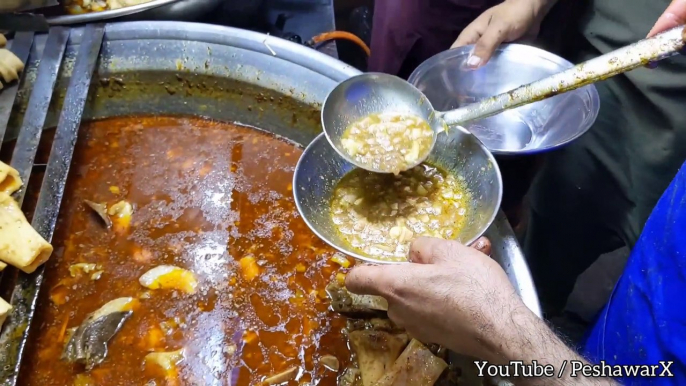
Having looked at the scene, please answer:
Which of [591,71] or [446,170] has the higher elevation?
[591,71]

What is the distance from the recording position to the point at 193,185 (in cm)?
205

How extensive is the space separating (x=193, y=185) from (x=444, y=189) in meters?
1.01

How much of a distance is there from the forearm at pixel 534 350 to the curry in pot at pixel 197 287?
36 centimetres

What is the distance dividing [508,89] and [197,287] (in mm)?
1500

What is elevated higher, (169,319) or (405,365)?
(405,365)

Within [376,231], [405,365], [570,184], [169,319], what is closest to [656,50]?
[376,231]

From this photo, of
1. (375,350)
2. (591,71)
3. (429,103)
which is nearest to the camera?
(591,71)

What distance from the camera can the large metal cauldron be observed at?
7.11 feet

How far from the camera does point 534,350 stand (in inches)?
43.4

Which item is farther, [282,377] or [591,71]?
[282,377]

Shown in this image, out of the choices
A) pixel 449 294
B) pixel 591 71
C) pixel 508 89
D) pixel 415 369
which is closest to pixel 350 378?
pixel 415 369

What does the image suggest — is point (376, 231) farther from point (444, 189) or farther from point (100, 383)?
point (100, 383)

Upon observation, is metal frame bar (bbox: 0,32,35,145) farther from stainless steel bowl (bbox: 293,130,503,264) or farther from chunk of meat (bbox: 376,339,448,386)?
chunk of meat (bbox: 376,339,448,386)

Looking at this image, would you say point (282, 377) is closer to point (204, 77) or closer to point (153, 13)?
point (204, 77)
